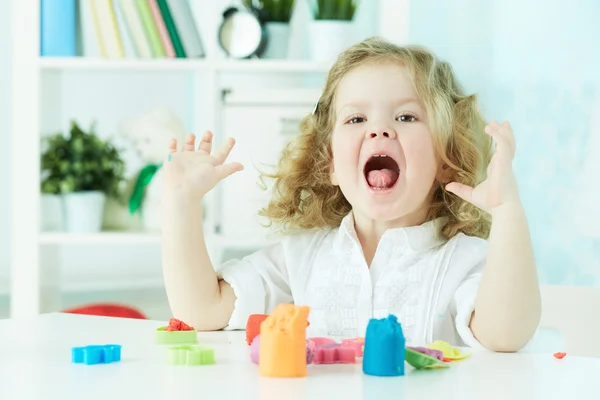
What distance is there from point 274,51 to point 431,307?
1.37m

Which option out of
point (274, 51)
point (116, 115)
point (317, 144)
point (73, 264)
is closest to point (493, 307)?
point (317, 144)

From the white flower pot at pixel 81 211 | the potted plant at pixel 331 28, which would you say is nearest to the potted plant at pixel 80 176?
the white flower pot at pixel 81 211

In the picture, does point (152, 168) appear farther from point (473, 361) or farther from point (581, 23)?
point (473, 361)

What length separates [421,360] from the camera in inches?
29.3

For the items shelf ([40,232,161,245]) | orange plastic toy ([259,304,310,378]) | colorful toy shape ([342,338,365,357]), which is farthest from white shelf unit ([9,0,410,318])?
orange plastic toy ([259,304,310,378])

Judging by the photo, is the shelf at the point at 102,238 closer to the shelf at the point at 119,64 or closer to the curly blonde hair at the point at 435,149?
the shelf at the point at 119,64

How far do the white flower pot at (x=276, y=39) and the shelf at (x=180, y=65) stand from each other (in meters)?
0.06

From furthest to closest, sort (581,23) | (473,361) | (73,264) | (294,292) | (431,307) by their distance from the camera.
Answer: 1. (73,264)
2. (581,23)
3. (294,292)
4. (431,307)
5. (473,361)

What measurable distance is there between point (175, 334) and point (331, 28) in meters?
1.61

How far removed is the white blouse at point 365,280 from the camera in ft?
3.92

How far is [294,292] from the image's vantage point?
1300 millimetres

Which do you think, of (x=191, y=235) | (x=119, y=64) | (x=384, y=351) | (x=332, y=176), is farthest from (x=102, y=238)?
(x=384, y=351)

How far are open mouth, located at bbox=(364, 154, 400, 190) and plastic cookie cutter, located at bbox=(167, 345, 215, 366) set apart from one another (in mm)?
542

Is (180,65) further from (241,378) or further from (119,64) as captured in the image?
(241,378)
